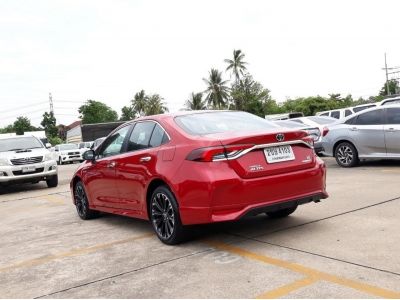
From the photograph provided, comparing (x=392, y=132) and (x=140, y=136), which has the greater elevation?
(x=140, y=136)

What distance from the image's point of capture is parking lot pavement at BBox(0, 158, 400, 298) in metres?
4.07

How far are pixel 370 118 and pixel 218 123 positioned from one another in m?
6.83

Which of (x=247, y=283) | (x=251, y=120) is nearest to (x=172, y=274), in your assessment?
(x=247, y=283)

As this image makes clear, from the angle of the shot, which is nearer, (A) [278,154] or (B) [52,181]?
(A) [278,154]

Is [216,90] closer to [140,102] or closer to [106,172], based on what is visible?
[140,102]

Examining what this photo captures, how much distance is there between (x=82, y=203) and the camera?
802cm

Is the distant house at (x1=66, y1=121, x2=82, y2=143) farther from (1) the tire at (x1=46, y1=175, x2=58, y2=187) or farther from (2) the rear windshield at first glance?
(2) the rear windshield

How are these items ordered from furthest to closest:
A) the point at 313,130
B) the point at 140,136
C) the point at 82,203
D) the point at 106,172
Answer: the point at 313,130, the point at 82,203, the point at 106,172, the point at 140,136

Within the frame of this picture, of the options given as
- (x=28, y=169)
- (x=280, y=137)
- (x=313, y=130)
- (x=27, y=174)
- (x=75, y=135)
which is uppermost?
(x=75, y=135)

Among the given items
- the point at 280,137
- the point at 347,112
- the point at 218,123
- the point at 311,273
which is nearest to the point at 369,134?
the point at 218,123

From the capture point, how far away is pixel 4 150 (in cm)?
1411

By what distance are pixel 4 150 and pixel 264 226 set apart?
10.2 metres

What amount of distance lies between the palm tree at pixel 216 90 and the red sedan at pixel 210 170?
66575mm

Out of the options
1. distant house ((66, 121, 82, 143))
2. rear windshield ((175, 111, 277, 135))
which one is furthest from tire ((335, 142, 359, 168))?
distant house ((66, 121, 82, 143))
